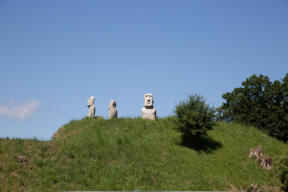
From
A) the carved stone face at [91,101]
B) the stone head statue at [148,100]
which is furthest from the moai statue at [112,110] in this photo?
the stone head statue at [148,100]

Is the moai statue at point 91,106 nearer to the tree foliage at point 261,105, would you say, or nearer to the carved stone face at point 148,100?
the carved stone face at point 148,100

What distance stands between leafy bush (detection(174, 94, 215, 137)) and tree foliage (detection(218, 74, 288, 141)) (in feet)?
61.6

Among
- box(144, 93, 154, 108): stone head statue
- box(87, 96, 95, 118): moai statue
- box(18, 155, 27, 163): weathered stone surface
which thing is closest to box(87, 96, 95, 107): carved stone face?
box(87, 96, 95, 118): moai statue

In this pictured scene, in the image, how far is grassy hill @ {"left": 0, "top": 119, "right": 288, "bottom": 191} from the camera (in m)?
19.8

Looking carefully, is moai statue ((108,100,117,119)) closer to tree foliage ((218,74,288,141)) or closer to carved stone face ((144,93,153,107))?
carved stone face ((144,93,153,107))

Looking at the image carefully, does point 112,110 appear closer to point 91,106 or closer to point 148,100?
point 91,106

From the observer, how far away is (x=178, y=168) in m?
23.5

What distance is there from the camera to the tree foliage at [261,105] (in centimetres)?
4438

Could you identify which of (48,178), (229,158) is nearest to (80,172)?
(48,178)

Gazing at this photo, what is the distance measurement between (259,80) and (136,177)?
31.8m

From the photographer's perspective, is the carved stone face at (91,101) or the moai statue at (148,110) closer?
the moai statue at (148,110)

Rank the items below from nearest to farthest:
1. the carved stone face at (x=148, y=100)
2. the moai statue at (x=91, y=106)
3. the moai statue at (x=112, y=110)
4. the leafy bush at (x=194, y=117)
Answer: the leafy bush at (x=194, y=117) < the moai statue at (x=112, y=110) < the carved stone face at (x=148, y=100) < the moai statue at (x=91, y=106)

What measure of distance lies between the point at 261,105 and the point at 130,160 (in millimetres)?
29058

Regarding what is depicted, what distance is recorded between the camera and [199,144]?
28.6 m
